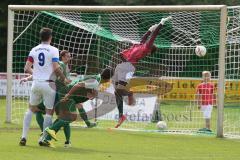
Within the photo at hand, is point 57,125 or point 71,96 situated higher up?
point 71,96

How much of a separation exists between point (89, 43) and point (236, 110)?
18.9ft

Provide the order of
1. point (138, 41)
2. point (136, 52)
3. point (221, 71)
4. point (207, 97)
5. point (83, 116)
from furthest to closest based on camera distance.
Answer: point (138, 41), point (207, 97), point (83, 116), point (136, 52), point (221, 71)

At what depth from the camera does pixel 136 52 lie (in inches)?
691

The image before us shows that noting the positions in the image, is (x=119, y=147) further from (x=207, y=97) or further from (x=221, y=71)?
(x=207, y=97)

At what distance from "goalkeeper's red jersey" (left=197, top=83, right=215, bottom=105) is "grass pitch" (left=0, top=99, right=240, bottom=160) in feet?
5.90

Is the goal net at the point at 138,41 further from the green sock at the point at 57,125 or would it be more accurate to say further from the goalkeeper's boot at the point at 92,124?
the green sock at the point at 57,125

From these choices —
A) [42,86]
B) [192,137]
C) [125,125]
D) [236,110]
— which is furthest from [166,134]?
[236,110]

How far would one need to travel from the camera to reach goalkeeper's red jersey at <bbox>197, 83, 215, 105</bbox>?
18.0 meters

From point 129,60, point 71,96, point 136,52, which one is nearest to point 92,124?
point 129,60

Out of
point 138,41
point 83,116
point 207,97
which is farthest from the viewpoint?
point 138,41

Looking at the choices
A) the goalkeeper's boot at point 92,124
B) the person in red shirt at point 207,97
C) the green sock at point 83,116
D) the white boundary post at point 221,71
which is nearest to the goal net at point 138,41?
the person in red shirt at point 207,97

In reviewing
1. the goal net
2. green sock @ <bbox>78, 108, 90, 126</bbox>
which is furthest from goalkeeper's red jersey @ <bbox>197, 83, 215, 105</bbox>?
green sock @ <bbox>78, 108, 90, 126</bbox>

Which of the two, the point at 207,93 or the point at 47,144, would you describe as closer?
the point at 47,144

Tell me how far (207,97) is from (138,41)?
2.20 metres
